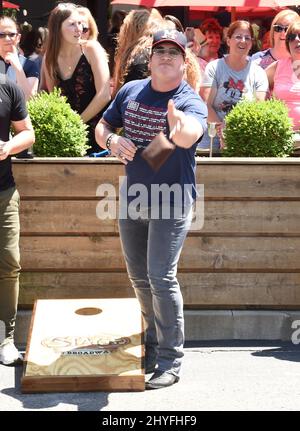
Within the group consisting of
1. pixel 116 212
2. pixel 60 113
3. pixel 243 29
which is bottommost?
pixel 116 212

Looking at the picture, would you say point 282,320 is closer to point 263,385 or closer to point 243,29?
point 263,385

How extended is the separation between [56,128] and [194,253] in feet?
3.84

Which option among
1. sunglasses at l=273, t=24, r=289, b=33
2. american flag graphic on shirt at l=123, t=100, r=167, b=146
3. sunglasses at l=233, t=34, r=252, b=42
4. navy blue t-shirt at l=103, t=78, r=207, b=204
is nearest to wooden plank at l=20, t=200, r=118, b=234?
navy blue t-shirt at l=103, t=78, r=207, b=204

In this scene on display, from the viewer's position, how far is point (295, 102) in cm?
686

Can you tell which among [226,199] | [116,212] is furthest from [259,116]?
[116,212]

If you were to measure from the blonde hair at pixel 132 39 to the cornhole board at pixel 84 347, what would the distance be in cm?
150

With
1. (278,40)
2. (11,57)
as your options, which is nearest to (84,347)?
(11,57)

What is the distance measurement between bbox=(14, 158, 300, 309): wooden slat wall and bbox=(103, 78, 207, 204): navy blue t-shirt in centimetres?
83

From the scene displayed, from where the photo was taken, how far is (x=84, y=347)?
5047 mm

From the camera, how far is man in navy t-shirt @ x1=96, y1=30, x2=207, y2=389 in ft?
15.6

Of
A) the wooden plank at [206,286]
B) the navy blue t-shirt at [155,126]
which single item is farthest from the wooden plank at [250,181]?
the navy blue t-shirt at [155,126]

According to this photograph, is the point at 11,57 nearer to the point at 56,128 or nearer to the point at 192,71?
the point at 56,128

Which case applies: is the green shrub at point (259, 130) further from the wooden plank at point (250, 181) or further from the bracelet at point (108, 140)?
the bracelet at point (108, 140)
